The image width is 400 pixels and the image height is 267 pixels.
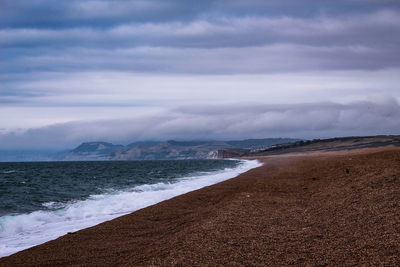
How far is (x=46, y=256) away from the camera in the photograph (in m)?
8.28

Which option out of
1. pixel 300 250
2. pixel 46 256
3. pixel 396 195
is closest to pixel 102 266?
pixel 46 256

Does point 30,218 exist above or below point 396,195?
below

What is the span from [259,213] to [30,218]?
911 cm

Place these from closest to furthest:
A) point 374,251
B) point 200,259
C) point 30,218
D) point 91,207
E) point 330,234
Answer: point 374,251, point 200,259, point 330,234, point 30,218, point 91,207

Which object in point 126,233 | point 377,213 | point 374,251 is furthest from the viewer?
point 126,233

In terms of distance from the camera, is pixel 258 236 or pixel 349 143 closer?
pixel 258 236

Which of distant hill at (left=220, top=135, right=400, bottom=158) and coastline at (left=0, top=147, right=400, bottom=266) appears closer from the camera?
coastline at (left=0, top=147, right=400, bottom=266)

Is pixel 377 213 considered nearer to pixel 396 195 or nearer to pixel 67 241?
pixel 396 195

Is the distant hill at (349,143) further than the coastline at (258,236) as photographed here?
Yes

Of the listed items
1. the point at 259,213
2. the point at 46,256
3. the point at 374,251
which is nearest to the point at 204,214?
the point at 259,213

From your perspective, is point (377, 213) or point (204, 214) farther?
point (204, 214)

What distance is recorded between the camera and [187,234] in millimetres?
8875

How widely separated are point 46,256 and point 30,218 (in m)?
6.70

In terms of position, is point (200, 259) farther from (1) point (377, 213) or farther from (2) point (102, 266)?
(1) point (377, 213)
